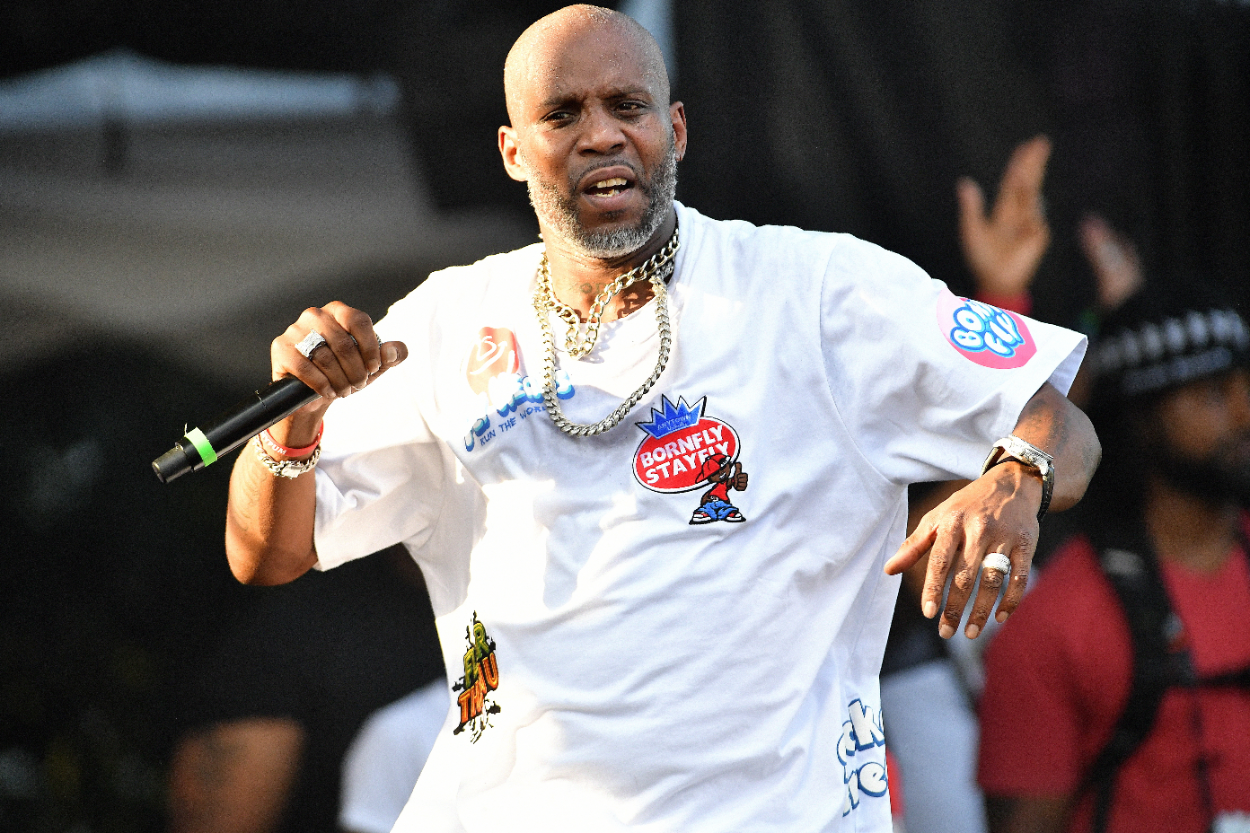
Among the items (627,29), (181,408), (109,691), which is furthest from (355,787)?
(627,29)

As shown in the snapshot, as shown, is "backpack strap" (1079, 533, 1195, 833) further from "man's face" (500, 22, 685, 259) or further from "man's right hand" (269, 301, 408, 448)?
"man's right hand" (269, 301, 408, 448)

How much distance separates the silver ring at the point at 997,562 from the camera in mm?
1501

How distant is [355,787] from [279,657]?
1.14 ft

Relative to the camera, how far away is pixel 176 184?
275 cm

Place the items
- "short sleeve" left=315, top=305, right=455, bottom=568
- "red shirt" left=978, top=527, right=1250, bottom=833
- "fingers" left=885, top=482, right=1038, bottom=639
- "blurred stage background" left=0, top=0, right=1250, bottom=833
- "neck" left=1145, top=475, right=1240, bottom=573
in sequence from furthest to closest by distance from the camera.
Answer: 1. "neck" left=1145, top=475, right=1240, bottom=573
2. "red shirt" left=978, top=527, right=1250, bottom=833
3. "blurred stage background" left=0, top=0, right=1250, bottom=833
4. "short sleeve" left=315, top=305, right=455, bottom=568
5. "fingers" left=885, top=482, right=1038, bottom=639

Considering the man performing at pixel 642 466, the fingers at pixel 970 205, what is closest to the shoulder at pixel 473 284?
the man performing at pixel 642 466

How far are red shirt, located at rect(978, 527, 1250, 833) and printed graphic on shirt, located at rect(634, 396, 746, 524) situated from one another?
4.60 feet

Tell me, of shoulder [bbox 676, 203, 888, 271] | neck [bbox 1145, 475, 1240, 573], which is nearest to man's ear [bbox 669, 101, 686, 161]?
shoulder [bbox 676, 203, 888, 271]

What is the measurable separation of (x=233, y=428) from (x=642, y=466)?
1.93 feet

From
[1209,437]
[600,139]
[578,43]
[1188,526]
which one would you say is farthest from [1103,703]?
[578,43]

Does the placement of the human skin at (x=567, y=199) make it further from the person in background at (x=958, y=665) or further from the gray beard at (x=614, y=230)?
the person in background at (x=958, y=665)

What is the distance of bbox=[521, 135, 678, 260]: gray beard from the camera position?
6.49ft

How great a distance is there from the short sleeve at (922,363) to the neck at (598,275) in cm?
30

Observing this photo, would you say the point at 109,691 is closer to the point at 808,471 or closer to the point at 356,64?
the point at 356,64
